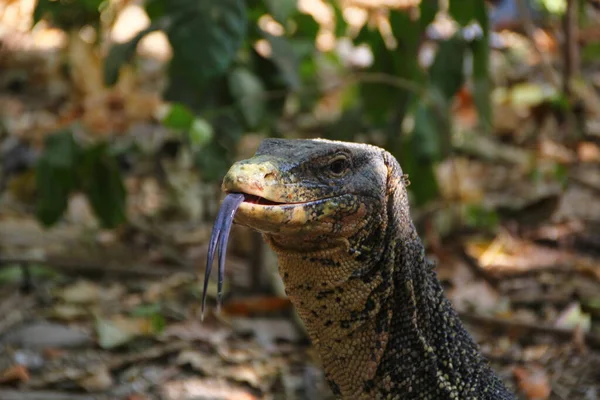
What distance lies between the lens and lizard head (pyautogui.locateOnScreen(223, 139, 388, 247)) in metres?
2.32

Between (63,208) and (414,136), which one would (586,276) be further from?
(63,208)

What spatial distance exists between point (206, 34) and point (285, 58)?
888 mm

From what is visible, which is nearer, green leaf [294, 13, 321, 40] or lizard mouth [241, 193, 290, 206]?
lizard mouth [241, 193, 290, 206]

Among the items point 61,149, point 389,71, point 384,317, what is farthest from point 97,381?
point 389,71

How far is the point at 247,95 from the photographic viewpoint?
4293mm

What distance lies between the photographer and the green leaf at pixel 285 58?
434 cm

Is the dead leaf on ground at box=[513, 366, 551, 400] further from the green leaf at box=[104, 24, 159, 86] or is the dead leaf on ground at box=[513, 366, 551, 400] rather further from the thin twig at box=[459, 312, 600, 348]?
the green leaf at box=[104, 24, 159, 86]

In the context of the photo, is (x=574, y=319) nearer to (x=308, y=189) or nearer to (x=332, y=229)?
(x=332, y=229)

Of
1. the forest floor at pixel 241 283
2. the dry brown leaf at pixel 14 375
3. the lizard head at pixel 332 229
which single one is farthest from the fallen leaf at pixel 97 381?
the lizard head at pixel 332 229

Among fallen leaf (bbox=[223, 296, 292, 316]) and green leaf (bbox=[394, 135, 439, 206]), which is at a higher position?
green leaf (bbox=[394, 135, 439, 206])

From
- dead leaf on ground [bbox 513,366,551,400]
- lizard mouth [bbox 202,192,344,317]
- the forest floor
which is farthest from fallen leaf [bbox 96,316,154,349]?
lizard mouth [bbox 202,192,344,317]

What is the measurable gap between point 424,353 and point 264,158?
86cm

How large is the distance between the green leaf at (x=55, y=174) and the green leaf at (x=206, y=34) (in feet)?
3.52

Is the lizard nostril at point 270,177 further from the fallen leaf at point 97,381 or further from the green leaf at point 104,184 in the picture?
the green leaf at point 104,184
